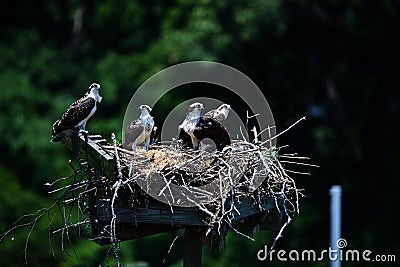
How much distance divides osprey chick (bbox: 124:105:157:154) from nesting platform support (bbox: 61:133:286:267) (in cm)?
17

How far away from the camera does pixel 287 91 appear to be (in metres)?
13.0

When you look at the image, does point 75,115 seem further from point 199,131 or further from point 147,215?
point 147,215

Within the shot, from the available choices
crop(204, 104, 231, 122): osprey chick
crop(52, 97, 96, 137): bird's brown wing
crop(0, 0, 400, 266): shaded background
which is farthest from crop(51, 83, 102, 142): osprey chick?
crop(0, 0, 400, 266): shaded background

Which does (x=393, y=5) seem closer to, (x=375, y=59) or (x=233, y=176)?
(x=375, y=59)

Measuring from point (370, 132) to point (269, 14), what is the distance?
2.62 meters

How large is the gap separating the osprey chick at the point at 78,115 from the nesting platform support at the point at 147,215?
1.22 feet

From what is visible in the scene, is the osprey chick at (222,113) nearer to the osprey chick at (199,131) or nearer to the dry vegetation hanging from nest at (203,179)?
the osprey chick at (199,131)

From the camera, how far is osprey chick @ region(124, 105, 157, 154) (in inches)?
198

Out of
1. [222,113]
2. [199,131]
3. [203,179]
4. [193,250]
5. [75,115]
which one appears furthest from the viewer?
[222,113]

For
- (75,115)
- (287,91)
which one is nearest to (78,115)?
(75,115)

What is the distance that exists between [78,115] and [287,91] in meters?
7.82

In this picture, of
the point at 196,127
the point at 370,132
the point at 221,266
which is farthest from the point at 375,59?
the point at 196,127

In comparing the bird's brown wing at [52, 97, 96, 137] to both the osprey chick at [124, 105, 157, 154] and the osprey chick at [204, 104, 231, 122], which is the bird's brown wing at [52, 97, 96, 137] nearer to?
the osprey chick at [124, 105, 157, 154]

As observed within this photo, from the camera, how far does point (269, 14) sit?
39.3 ft
